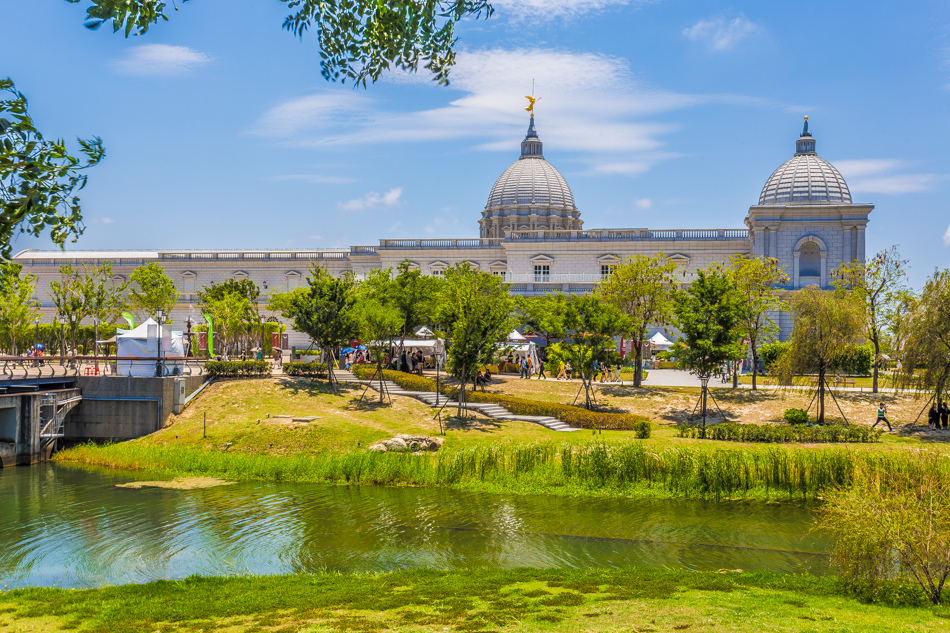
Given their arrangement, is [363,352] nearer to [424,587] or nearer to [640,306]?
[640,306]

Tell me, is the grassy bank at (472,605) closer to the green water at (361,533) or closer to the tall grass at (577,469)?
the green water at (361,533)

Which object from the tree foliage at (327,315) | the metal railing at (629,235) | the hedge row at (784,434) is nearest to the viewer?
the hedge row at (784,434)

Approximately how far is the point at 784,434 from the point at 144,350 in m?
27.7

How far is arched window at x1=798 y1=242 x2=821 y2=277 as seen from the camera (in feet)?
208

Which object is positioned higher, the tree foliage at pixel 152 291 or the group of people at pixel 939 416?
the tree foliage at pixel 152 291

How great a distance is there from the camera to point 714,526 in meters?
18.8

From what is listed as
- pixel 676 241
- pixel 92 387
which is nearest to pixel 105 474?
pixel 92 387

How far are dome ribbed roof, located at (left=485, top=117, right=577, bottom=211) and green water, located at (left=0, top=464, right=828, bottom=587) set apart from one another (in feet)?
245

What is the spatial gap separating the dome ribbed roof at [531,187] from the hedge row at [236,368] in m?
61.5

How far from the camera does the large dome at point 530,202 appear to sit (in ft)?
308

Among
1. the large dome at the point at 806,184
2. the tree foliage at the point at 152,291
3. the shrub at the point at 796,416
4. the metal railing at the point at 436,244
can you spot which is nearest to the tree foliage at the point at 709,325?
the shrub at the point at 796,416

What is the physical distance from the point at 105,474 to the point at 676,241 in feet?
175

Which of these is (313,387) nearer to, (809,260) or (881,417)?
(881,417)

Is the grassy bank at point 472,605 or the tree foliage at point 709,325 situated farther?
the tree foliage at point 709,325
